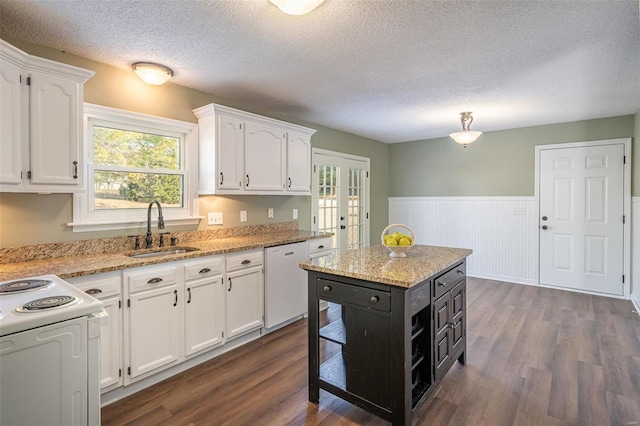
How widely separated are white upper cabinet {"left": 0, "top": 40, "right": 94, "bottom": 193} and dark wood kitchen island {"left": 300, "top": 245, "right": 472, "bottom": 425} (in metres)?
1.69

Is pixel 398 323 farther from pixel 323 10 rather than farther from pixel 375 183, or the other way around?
pixel 375 183

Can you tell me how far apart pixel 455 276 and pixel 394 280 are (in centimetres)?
89

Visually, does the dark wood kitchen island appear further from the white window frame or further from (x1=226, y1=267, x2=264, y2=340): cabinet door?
the white window frame

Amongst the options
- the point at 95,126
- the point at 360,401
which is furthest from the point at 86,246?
the point at 360,401

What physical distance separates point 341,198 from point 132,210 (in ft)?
9.87

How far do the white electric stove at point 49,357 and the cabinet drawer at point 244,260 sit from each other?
1.28 metres

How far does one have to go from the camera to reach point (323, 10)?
1.87 m

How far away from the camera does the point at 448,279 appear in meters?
2.25

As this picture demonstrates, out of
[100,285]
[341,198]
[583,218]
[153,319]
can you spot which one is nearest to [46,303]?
[100,285]

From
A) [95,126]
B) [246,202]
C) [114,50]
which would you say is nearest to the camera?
[114,50]

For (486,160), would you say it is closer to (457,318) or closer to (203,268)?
(457,318)

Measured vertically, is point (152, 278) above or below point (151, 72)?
below

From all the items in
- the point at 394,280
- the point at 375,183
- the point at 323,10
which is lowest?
the point at 394,280

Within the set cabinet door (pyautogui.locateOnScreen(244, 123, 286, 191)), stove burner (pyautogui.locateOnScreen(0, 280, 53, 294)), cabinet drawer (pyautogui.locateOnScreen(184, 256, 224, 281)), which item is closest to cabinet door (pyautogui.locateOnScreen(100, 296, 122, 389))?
stove burner (pyautogui.locateOnScreen(0, 280, 53, 294))
